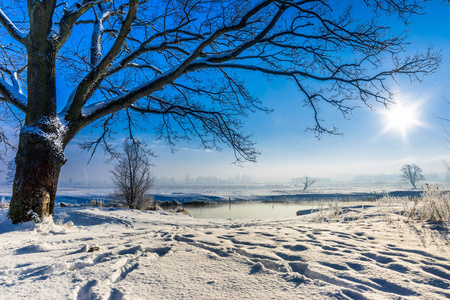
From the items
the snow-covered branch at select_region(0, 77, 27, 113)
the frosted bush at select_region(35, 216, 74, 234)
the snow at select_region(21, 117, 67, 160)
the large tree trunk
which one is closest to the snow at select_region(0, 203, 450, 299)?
the frosted bush at select_region(35, 216, 74, 234)

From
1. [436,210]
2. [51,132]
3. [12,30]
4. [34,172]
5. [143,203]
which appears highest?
[12,30]

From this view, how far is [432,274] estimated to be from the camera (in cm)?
203

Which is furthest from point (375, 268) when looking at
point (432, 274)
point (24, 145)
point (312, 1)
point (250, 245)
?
point (24, 145)

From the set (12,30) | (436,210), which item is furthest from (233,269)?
(12,30)

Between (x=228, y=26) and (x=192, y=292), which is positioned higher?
(x=228, y=26)

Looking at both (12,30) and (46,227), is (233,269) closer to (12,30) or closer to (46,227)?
(46,227)

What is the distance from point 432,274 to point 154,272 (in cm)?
249

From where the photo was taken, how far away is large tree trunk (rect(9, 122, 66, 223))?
469 centimetres

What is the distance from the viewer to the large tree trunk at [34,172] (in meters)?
4.69

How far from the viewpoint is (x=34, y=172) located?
15.5 feet

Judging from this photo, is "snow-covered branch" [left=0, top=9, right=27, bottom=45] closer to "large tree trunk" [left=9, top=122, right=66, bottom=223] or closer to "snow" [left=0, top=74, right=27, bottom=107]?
"snow" [left=0, top=74, right=27, bottom=107]

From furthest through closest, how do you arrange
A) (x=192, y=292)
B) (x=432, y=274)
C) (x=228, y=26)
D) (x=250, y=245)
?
(x=228, y=26)
(x=250, y=245)
(x=432, y=274)
(x=192, y=292)

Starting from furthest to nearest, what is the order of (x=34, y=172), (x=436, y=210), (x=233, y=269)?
(x=436, y=210) < (x=34, y=172) < (x=233, y=269)

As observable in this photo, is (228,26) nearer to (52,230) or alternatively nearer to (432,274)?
(432,274)
